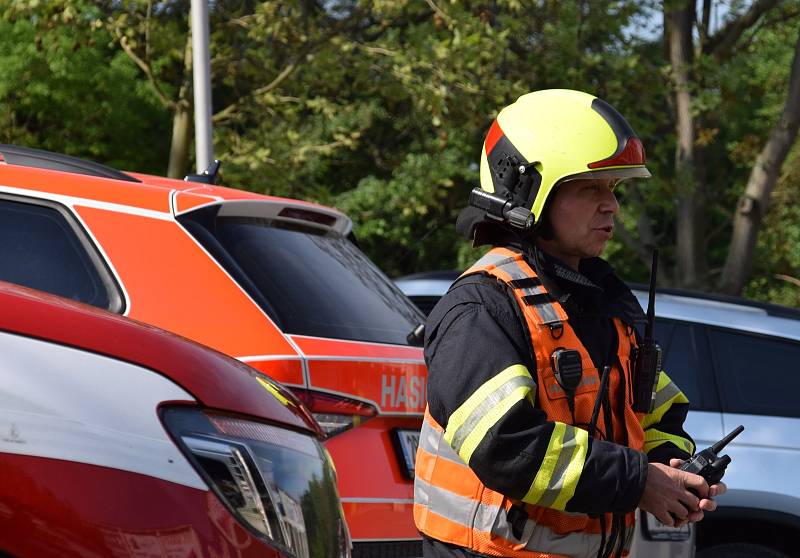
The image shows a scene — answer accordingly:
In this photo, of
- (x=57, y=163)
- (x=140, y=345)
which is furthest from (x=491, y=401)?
(x=57, y=163)

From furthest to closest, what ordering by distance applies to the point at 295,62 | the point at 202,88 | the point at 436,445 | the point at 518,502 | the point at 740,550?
the point at 295,62
the point at 202,88
the point at 740,550
the point at 436,445
the point at 518,502

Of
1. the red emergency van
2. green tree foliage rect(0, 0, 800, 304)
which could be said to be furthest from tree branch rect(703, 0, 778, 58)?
the red emergency van

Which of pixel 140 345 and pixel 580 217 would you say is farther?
pixel 580 217

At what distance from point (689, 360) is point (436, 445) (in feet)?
10.5

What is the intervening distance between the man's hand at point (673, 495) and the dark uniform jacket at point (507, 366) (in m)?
0.04

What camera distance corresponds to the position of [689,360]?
5.67 m

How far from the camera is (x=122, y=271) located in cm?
380

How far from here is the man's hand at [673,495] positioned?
257 cm

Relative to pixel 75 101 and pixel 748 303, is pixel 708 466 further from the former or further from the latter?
pixel 75 101

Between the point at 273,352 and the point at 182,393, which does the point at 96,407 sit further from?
the point at 273,352

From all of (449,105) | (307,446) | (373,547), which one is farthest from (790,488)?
(449,105)

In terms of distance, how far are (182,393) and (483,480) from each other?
25.6 inches

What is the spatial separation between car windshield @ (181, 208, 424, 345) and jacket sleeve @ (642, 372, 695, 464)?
3.79ft

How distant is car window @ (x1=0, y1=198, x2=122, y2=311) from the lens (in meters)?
3.79
